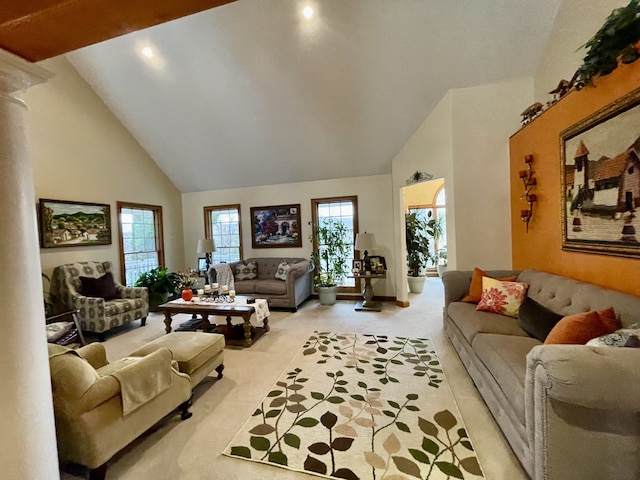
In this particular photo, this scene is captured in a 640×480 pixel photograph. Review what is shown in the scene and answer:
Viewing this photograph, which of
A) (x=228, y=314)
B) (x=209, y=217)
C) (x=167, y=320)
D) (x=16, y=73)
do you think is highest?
(x=16, y=73)

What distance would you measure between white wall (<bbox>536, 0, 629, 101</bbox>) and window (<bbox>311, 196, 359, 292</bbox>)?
127 inches

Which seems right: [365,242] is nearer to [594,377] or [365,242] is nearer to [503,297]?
[503,297]

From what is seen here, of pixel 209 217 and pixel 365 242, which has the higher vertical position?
pixel 209 217

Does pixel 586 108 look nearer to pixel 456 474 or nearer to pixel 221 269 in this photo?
pixel 456 474

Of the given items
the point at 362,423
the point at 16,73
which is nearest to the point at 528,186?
the point at 362,423

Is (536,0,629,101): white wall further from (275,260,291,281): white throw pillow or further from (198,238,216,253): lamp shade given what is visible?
(198,238,216,253): lamp shade

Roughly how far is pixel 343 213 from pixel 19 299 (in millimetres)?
5110

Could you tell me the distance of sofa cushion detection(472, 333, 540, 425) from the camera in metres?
1.58

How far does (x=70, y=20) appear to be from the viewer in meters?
0.90

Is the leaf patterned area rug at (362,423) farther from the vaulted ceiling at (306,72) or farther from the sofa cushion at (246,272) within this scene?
the vaulted ceiling at (306,72)

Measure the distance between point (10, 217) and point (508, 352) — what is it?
8.56ft

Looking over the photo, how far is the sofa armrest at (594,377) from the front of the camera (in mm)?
1132

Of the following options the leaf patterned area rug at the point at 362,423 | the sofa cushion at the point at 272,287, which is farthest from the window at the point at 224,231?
the leaf patterned area rug at the point at 362,423

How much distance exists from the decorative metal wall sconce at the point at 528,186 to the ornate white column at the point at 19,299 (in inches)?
154
